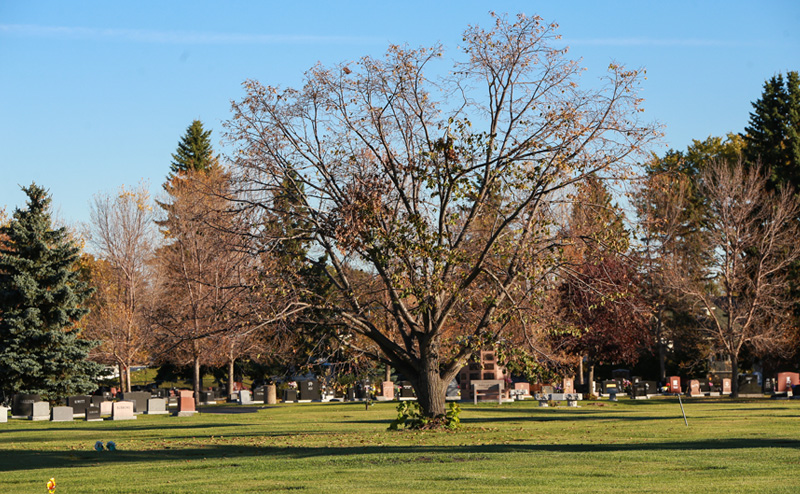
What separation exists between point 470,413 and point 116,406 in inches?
547

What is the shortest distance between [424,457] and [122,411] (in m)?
22.4

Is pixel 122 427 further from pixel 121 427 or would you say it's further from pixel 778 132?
pixel 778 132

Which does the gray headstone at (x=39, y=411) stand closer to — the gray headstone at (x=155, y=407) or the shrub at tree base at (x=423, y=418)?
the gray headstone at (x=155, y=407)

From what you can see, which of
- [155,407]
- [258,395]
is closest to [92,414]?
[155,407]

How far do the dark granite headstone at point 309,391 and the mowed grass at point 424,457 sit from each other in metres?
21.6

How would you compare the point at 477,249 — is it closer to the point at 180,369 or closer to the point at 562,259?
the point at 562,259

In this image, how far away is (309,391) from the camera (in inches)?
1976

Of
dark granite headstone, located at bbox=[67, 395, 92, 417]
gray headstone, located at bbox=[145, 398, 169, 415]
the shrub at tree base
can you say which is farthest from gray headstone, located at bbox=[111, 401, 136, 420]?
the shrub at tree base

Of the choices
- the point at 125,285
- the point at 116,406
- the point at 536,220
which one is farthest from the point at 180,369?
the point at 536,220

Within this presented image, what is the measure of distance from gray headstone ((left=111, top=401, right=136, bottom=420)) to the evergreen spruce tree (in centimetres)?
554

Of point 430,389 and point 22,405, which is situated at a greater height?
point 430,389

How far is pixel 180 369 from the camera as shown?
60062mm

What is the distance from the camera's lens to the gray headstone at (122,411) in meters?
A: 34.5

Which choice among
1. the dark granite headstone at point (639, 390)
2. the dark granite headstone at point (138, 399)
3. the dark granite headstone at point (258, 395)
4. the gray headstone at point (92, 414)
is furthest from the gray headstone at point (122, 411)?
the dark granite headstone at point (639, 390)
